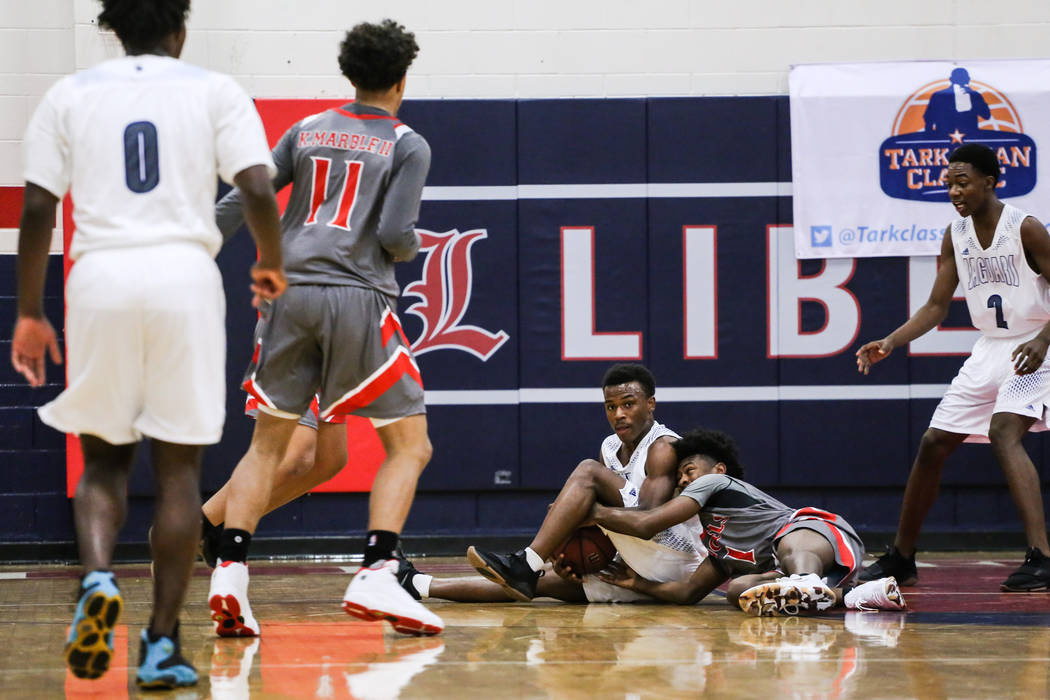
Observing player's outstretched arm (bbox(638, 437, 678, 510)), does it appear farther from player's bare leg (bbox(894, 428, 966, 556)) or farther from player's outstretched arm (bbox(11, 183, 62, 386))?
player's outstretched arm (bbox(11, 183, 62, 386))

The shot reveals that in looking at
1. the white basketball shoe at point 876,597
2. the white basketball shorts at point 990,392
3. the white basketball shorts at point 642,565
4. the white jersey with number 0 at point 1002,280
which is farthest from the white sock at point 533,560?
the white jersey with number 0 at point 1002,280

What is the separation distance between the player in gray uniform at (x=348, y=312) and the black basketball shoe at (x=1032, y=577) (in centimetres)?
273

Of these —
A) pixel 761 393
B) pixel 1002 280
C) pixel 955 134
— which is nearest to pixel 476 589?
pixel 1002 280

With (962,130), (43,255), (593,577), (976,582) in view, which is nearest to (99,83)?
(43,255)

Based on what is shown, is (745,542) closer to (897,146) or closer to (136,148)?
(136,148)

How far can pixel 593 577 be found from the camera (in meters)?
5.10

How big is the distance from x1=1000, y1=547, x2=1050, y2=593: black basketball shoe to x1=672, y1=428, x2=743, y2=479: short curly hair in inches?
49.8

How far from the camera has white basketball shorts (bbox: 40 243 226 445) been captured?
305 centimetres

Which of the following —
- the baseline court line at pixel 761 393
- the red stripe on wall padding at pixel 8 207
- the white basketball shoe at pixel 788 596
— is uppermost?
the red stripe on wall padding at pixel 8 207

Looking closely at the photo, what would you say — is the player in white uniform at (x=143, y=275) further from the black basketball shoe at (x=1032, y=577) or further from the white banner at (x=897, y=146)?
the white banner at (x=897, y=146)

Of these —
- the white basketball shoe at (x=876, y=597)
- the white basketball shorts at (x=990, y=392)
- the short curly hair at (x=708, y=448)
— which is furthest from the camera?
the white basketball shorts at (x=990, y=392)

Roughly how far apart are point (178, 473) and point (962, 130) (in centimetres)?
566

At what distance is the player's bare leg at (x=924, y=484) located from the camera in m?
5.84

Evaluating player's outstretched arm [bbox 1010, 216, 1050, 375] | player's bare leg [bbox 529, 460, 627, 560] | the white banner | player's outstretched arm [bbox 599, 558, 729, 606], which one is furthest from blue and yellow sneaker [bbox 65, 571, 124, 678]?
the white banner
